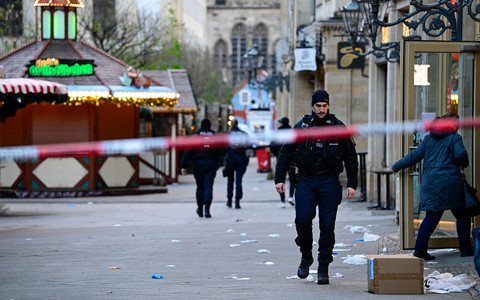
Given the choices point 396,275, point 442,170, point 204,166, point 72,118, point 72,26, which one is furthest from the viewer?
point 72,26

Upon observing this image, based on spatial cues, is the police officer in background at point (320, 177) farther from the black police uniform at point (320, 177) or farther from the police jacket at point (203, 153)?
the police jacket at point (203, 153)

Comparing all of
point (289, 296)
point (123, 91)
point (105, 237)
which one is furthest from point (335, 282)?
point (123, 91)

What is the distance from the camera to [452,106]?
1356 centimetres

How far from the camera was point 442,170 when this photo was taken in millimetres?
11750

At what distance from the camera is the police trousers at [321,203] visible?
1058cm

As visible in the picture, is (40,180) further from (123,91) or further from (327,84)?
(327,84)

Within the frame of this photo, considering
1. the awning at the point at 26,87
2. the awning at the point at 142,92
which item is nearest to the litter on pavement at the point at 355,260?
the awning at the point at 26,87

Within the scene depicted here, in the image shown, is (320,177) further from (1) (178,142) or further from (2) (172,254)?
(2) (172,254)

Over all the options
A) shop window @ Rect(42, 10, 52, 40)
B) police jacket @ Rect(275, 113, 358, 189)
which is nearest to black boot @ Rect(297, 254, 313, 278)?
police jacket @ Rect(275, 113, 358, 189)

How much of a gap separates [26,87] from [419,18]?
7207 mm

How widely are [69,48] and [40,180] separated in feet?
11.9

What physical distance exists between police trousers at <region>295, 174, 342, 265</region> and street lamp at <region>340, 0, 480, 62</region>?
2460 mm

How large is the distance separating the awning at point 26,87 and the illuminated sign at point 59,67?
17.5 feet

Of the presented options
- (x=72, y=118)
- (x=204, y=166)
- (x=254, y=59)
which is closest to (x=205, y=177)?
(x=204, y=166)
